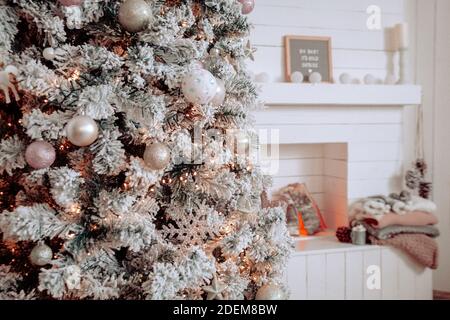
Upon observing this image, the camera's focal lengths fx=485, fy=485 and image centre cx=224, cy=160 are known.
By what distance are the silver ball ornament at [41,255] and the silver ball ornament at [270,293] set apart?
0.56 meters

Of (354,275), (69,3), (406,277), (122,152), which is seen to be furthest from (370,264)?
(69,3)

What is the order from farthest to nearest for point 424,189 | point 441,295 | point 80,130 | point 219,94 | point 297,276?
point 441,295 → point 424,189 → point 297,276 → point 219,94 → point 80,130

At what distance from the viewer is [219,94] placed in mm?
1265

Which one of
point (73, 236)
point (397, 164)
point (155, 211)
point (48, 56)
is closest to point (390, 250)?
point (397, 164)

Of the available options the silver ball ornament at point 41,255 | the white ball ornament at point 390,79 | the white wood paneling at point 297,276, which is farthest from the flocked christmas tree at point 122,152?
the white ball ornament at point 390,79

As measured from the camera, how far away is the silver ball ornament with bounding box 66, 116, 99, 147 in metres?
1.10

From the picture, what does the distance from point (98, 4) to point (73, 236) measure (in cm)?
57

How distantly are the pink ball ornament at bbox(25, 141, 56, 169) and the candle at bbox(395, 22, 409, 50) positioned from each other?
214cm

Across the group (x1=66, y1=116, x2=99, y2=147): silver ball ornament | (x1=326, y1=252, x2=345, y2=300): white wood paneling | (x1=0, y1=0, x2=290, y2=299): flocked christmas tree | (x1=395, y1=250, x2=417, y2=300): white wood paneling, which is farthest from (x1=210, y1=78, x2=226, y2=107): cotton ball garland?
(x1=395, y1=250, x2=417, y2=300): white wood paneling

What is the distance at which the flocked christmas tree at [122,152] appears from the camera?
114 centimetres

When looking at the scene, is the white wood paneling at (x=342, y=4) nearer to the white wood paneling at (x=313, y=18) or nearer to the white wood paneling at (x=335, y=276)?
the white wood paneling at (x=313, y=18)

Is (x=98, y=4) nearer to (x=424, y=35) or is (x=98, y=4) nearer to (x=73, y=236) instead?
(x=73, y=236)

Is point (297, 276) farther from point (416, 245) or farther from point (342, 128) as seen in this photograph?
point (342, 128)

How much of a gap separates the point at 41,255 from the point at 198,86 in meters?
0.55
